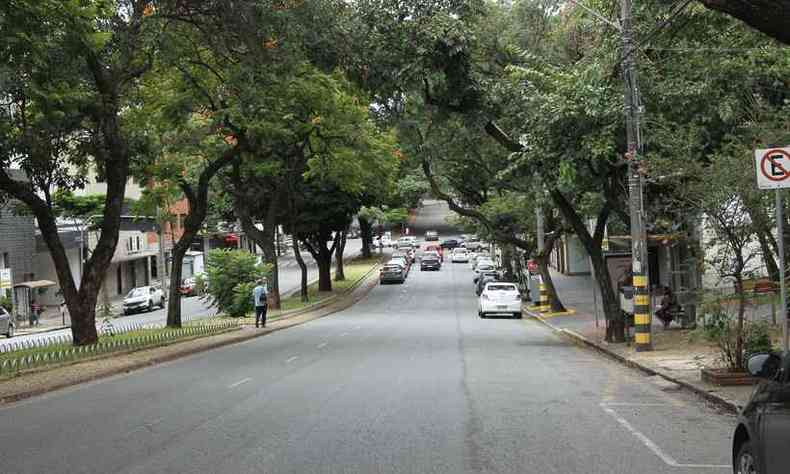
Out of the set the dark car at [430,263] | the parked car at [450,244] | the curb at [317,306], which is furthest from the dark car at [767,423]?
the parked car at [450,244]

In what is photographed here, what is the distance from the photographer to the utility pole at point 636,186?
18.5m

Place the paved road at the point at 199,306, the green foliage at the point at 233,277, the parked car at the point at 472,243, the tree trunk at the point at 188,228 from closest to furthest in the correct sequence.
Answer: the tree trunk at the point at 188,228, the green foliage at the point at 233,277, the paved road at the point at 199,306, the parked car at the point at 472,243

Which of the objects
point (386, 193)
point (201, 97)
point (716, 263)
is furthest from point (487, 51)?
point (386, 193)

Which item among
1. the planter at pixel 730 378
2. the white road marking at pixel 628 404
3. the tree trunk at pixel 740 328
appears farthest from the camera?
the tree trunk at pixel 740 328

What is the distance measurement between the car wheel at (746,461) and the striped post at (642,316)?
1369 centimetres

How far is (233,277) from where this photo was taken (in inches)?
1496

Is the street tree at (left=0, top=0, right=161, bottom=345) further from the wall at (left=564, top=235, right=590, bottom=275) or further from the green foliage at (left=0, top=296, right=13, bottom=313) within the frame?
the wall at (left=564, top=235, right=590, bottom=275)

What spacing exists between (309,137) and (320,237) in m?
23.3

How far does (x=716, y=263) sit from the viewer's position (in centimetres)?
1433

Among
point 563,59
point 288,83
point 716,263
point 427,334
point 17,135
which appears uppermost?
point 563,59

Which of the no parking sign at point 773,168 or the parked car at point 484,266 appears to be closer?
the no parking sign at point 773,168

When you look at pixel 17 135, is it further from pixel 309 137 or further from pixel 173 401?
pixel 309 137

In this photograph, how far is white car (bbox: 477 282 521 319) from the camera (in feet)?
125

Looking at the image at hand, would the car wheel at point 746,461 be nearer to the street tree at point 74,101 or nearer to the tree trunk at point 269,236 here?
the street tree at point 74,101
